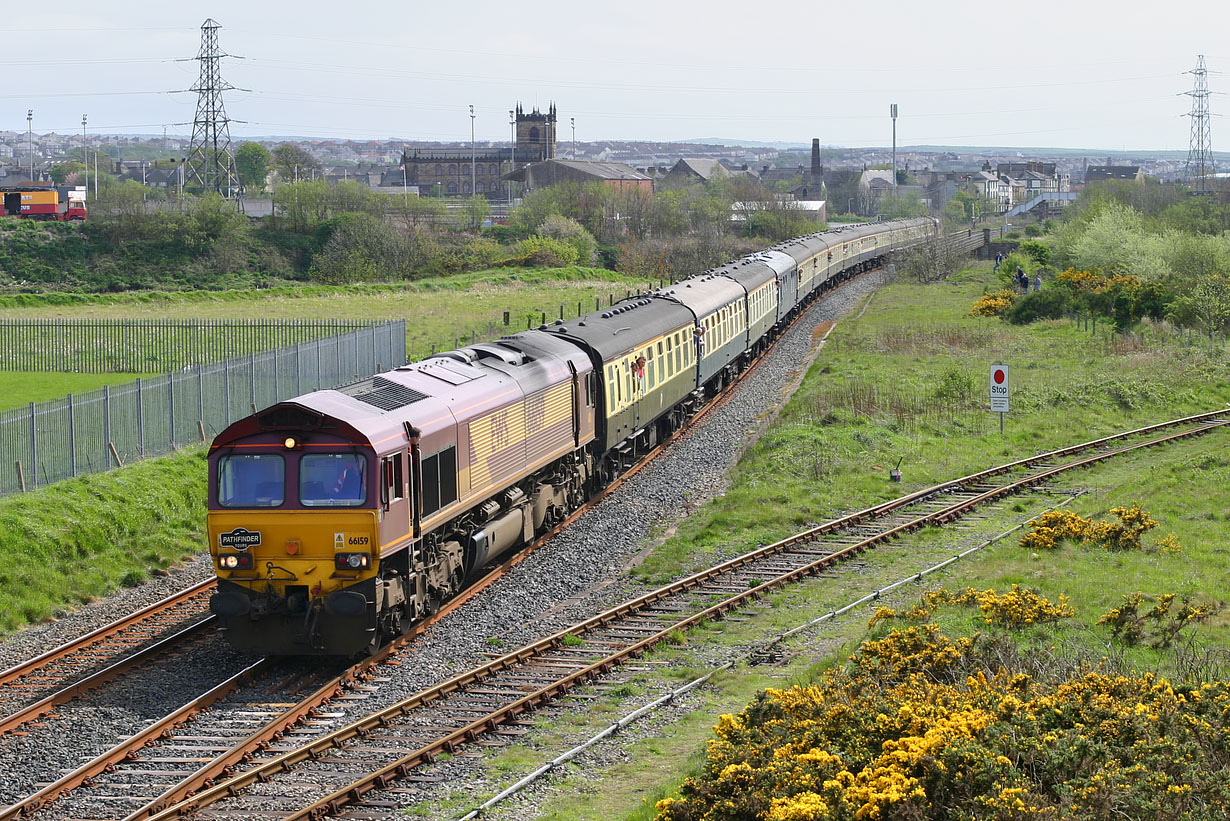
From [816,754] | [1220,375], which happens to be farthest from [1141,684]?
[1220,375]

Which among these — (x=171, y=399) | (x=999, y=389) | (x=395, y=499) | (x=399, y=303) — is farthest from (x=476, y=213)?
(x=395, y=499)

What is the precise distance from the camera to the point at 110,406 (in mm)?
25219

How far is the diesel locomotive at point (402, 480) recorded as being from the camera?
610 inches

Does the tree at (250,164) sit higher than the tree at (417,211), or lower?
higher

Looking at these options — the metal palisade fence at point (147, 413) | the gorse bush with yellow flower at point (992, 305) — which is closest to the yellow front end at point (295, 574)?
the metal palisade fence at point (147, 413)

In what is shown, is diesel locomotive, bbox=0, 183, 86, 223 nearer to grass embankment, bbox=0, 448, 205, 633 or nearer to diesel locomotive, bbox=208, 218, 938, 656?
grass embankment, bbox=0, 448, 205, 633

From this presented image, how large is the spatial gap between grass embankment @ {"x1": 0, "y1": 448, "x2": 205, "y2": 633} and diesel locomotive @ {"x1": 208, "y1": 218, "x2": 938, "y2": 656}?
4.97 meters

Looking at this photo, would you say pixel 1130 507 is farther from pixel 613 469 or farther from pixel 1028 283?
pixel 1028 283

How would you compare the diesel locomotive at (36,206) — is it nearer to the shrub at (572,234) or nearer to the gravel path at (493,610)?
the shrub at (572,234)

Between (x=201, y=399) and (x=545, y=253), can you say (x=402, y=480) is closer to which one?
(x=201, y=399)

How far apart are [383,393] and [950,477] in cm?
1553

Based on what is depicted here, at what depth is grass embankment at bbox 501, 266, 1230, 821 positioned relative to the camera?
1439 centimetres

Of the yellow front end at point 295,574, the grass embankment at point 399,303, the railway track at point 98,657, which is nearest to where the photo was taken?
the railway track at point 98,657

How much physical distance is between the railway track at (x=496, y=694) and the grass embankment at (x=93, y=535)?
7085mm
